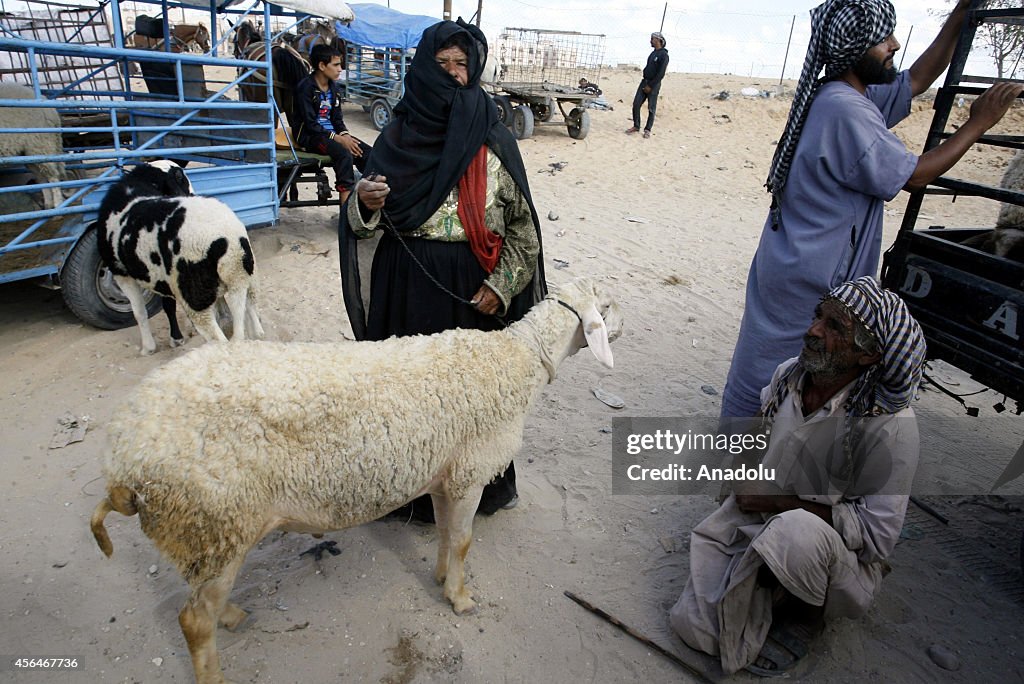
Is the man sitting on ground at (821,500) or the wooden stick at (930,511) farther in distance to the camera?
the wooden stick at (930,511)

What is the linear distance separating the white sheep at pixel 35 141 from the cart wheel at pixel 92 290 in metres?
0.78

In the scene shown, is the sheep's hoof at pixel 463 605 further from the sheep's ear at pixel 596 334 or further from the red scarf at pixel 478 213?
the red scarf at pixel 478 213

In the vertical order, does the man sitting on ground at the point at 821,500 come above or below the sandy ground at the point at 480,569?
above

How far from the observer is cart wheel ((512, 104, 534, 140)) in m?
14.2

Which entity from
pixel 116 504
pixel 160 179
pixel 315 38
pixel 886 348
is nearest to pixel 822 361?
pixel 886 348

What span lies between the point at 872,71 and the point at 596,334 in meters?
1.67

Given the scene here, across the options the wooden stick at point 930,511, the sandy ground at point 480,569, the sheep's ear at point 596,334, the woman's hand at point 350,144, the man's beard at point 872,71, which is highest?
the man's beard at point 872,71

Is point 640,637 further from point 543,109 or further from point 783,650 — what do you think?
point 543,109

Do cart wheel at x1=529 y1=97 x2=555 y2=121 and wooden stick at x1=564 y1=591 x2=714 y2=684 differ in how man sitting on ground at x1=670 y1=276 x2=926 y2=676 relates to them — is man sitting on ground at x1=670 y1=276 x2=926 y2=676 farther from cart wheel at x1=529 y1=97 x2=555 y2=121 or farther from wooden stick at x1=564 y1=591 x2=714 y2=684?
cart wheel at x1=529 y1=97 x2=555 y2=121

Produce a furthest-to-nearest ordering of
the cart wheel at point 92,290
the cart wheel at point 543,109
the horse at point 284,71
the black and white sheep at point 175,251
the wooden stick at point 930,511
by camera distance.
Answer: the cart wheel at point 543,109
the horse at point 284,71
the cart wheel at point 92,290
the black and white sheep at point 175,251
the wooden stick at point 930,511

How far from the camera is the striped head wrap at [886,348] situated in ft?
6.97

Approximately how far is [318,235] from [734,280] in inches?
211

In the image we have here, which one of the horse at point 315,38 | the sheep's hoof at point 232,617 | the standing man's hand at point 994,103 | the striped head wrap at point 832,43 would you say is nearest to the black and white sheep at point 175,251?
the sheep's hoof at point 232,617

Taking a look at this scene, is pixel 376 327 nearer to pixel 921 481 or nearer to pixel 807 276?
pixel 807 276
